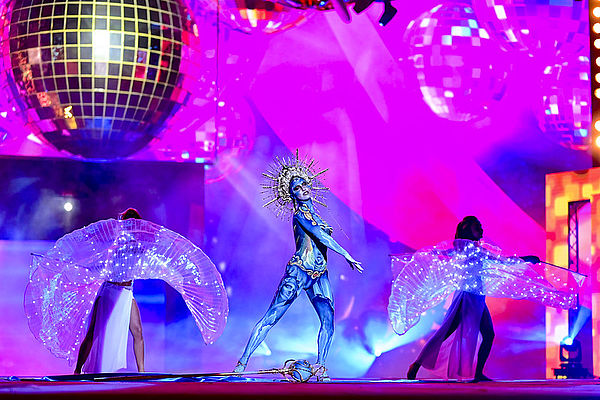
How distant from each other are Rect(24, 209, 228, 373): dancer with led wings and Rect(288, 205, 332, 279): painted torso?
26.1 inches

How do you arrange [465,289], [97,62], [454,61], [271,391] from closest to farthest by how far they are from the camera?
[271,391] → [97,62] → [465,289] → [454,61]

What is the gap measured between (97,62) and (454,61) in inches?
136

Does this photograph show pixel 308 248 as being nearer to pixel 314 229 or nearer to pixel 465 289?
pixel 314 229

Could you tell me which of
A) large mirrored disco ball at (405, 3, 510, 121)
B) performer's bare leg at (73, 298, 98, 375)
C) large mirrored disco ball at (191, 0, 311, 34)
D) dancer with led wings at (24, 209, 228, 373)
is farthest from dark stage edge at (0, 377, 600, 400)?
large mirrored disco ball at (405, 3, 510, 121)

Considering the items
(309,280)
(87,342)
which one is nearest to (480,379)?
(309,280)

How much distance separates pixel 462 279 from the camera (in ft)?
24.9

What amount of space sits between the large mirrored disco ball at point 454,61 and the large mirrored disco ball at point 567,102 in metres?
0.68

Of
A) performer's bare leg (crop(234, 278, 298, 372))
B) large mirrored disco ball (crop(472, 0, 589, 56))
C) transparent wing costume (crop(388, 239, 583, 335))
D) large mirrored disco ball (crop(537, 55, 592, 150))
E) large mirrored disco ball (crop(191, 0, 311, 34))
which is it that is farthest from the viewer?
large mirrored disco ball (crop(537, 55, 592, 150))

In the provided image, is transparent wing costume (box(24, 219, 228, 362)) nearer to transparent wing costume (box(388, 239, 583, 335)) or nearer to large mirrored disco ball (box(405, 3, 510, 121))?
transparent wing costume (box(388, 239, 583, 335))

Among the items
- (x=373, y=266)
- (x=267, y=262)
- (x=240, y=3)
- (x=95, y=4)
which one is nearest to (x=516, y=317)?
(x=373, y=266)

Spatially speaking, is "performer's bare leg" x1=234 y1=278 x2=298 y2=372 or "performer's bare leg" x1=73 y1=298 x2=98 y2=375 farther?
"performer's bare leg" x1=73 y1=298 x2=98 y2=375

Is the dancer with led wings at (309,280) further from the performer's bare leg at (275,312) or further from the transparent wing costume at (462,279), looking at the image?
the transparent wing costume at (462,279)

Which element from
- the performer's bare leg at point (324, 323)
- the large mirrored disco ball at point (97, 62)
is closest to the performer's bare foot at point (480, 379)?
the performer's bare leg at point (324, 323)

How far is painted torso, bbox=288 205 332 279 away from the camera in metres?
7.25
